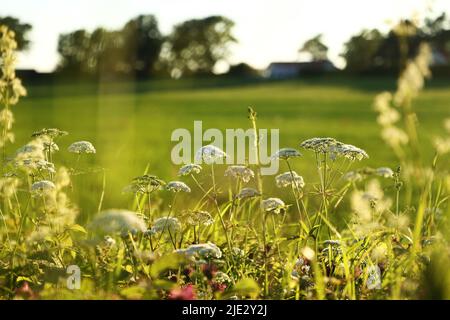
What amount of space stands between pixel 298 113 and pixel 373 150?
18706 mm

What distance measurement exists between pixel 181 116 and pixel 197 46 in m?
38.8

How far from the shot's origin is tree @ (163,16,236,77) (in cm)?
7056

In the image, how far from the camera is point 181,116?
35312 mm

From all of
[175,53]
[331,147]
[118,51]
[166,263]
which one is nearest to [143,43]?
[175,53]

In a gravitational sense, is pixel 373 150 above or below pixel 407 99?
below

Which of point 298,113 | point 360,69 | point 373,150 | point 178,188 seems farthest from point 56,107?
point 178,188

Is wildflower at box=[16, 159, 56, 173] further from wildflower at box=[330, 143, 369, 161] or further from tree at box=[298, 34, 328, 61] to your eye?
tree at box=[298, 34, 328, 61]

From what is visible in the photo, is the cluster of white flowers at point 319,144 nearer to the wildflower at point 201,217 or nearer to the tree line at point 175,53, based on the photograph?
the wildflower at point 201,217

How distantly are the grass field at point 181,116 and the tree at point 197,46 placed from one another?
3.14 metres

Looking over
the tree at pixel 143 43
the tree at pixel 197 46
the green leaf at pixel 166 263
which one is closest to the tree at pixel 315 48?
the tree at pixel 197 46

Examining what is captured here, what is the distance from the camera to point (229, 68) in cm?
7531

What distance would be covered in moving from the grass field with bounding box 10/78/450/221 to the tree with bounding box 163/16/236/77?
10.3 feet

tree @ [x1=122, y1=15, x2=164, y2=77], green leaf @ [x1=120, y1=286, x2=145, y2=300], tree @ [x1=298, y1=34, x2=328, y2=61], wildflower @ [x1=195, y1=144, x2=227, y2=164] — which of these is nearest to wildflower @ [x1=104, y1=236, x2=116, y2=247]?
wildflower @ [x1=195, y1=144, x2=227, y2=164]
